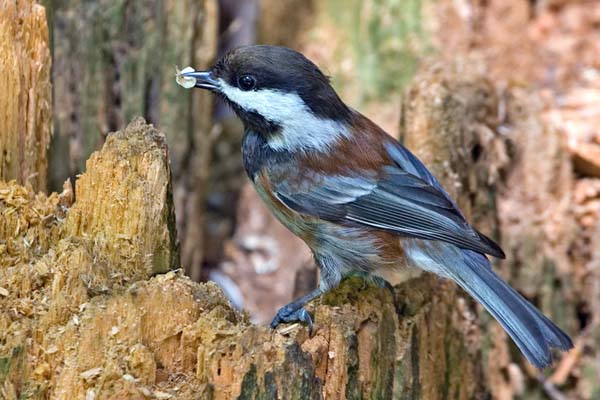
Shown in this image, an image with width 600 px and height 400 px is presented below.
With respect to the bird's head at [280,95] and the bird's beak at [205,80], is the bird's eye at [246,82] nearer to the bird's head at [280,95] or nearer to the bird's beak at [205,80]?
the bird's head at [280,95]

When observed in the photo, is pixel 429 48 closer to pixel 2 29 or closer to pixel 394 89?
pixel 394 89

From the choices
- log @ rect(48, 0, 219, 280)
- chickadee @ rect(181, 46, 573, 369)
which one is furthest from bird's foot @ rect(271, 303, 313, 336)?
log @ rect(48, 0, 219, 280)

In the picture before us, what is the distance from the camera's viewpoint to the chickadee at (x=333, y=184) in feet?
12.5

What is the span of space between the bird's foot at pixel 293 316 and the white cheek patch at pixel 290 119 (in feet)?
2.63

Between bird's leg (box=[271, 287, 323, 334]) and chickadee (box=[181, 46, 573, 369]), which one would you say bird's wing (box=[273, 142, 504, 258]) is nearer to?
chickadee (box=[181, 46, 573, 369])

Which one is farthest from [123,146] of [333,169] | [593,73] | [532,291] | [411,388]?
[593,73]

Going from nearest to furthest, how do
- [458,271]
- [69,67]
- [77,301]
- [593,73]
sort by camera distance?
[77,301] → [458,271] → [69,67] → [593,73]

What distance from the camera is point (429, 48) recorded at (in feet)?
22.7

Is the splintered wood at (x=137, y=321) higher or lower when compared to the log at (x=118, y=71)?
lower

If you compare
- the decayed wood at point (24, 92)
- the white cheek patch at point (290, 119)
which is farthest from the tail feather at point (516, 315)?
the decayed wood at point (24, 92)

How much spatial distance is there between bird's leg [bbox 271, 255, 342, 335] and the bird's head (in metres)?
0.52

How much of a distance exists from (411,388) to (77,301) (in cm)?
143

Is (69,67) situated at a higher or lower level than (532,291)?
higher

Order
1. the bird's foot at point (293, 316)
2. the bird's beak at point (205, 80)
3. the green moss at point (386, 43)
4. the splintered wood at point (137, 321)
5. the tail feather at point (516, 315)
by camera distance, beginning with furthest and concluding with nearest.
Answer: the green moss at point (386, 43), the bird's beak at point (205, 80), the tail feather at point (516, 315), the bird's foot at point (293, 316), the splintered wood at point (137, 321)
